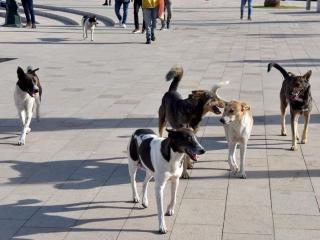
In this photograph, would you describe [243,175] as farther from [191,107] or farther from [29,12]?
[29,12]

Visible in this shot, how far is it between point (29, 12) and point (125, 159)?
17.5 m

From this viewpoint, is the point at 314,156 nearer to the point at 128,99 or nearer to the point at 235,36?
the point at 128,99

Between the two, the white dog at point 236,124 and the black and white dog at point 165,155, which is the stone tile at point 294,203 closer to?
the white dog at point 236,124

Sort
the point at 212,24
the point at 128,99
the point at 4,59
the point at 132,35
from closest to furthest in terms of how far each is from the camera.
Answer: the point at 128,99 → the point at 4,59 → the point at 132,35 → the point at 212,24

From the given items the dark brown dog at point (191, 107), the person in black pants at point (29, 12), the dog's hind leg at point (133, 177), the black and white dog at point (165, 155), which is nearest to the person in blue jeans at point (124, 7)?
the person in black pants at point (29, 12)

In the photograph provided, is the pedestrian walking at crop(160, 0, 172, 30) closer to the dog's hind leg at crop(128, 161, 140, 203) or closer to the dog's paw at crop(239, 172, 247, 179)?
the dog's paw at crop(239, 172, 247, 179)

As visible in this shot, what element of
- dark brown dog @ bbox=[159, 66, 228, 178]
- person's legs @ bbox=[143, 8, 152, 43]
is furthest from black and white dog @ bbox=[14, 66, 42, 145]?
person's legs @ bbox=[143, 8, 152, 43]

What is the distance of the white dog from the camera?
6004mm

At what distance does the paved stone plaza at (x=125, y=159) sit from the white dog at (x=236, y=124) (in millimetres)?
255

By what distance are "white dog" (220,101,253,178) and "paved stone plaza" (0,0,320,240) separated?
0.84 feet

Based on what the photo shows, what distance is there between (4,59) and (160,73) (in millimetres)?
4907

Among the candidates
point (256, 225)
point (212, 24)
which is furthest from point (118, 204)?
point (212, 24)

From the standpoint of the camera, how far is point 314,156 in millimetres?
7023

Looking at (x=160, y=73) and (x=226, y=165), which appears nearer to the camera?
(x=226, y=165)
